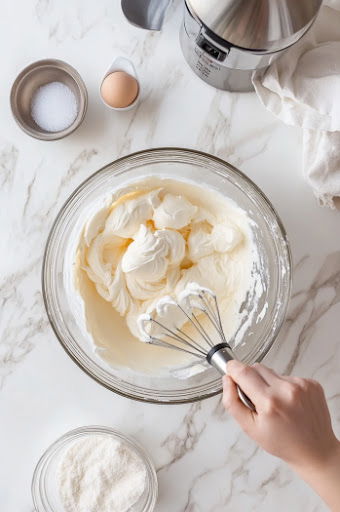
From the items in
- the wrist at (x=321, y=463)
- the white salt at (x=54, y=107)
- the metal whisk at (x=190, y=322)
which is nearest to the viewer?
the wrist at (x=321, y=463)

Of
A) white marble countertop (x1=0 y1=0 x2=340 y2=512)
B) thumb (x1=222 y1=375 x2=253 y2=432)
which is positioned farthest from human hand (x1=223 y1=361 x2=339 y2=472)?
white marble countertop (x1=0 y1=0 x2=340 y2=512)

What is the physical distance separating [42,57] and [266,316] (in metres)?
0.78

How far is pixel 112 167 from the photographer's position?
1.29 meters

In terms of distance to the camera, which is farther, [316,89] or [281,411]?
[316,89]

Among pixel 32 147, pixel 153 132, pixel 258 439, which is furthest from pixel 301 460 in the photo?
pixel 32 147

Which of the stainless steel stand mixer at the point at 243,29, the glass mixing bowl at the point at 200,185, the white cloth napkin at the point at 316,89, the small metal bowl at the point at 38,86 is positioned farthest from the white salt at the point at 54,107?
the white cloth napkin at the point at 316,89

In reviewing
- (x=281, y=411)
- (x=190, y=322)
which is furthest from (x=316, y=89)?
(x=281, y=411)

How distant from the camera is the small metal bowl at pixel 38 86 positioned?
1377mm

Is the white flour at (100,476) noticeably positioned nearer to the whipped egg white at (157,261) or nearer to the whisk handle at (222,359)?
the whipped egg white at (157,261)

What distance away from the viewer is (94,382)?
140cm

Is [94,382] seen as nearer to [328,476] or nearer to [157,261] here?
[157,261]

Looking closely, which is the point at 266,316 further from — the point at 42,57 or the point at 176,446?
the point at 42,57

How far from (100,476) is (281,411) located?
1.75 ft

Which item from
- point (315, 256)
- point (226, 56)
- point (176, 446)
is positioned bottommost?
point (176, 446)
